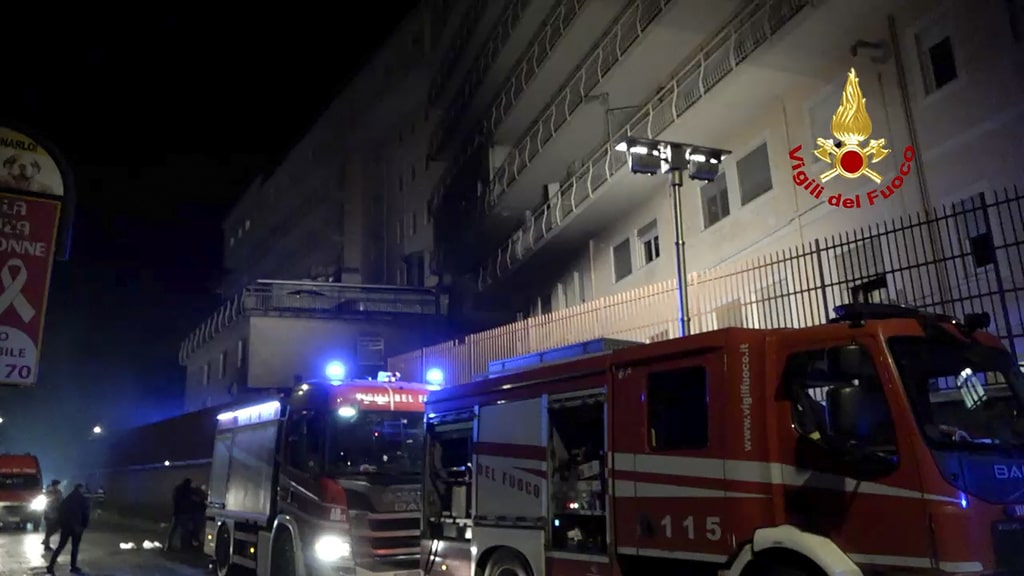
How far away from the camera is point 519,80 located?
78.2 ft

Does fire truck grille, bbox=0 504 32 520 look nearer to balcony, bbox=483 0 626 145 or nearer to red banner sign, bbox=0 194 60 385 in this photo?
balcony, bbox=483 0 626 145

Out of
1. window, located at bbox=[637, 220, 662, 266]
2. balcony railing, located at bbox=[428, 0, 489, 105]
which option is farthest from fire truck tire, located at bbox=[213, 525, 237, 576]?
balcony railing, located at bbox=[428, 0, 489, 105]

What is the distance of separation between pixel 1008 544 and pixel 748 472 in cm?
159

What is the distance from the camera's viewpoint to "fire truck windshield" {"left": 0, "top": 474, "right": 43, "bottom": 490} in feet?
86.7

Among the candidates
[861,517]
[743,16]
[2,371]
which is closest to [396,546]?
[2,371]

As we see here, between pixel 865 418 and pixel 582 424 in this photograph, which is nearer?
pixel 865 418

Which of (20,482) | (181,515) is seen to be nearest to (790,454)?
(181,515)

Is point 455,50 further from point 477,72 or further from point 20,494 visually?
point 20,494

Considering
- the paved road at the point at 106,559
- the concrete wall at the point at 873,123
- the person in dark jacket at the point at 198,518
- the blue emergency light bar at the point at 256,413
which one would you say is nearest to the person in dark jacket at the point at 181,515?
the person in dark jacket at the point at 198,518

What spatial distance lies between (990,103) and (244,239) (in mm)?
50407

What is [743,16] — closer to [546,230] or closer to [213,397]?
[546,230]

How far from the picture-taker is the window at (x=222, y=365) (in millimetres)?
31928

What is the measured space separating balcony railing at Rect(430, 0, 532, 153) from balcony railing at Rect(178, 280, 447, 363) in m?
6.29

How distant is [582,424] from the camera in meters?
7.26
